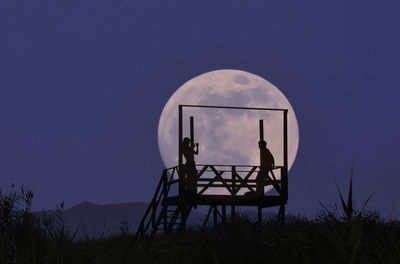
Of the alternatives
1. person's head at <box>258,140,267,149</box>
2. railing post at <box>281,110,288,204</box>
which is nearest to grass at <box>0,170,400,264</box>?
person's head at <box>258,140,267,149</box>

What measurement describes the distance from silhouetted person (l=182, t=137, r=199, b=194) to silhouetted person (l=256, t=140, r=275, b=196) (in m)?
2.36

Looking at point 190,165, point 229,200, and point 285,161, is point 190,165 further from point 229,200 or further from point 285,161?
point 285,161

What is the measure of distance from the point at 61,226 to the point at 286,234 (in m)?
6.09

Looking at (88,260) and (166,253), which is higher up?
(88,260)

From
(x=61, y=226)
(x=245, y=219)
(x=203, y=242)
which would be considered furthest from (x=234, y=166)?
(x=61, y=226)

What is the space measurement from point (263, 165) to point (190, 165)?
8.80ft

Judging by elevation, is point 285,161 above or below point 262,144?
below

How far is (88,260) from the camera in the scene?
Answer: 27.7 feet

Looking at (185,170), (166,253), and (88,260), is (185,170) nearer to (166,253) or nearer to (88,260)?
(166,253)

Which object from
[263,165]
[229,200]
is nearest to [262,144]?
[263,165]

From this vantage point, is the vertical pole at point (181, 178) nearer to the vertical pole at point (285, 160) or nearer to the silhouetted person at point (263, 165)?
the silhouetted person at point (263, 165)

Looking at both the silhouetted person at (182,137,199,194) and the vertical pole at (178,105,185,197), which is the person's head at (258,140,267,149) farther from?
the vertical pole at (178,105,185,197)

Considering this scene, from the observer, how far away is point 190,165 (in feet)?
58.6

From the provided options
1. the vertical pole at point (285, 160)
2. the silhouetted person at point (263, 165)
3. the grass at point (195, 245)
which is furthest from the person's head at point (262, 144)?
the grass at point (195, 245)
